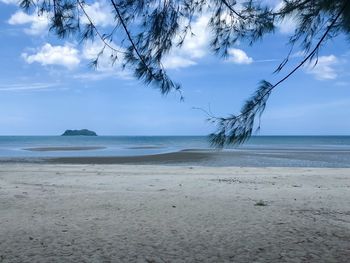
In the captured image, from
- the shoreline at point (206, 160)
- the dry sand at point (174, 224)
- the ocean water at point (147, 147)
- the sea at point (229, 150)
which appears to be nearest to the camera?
the dry sand at point (174, 224)

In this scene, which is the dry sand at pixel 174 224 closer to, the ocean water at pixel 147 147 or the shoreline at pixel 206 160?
the ocean water at pixel 147 147

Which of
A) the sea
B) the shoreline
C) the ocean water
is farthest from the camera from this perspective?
the ocean water

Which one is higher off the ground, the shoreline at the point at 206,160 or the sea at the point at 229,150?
the sea at the point at 229,150

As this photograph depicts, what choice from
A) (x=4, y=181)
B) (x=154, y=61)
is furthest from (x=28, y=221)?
(x=4, y=181)

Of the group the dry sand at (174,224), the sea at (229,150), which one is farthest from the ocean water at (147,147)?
the dry sand at (174,224)

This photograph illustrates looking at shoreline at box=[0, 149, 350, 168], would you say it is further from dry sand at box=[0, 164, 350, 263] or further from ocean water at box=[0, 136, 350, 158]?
dry sand at box=[0, 164, 350, 263]

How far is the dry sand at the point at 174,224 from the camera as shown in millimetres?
5047

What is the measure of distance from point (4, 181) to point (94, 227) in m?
7.24

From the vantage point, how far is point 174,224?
648cm

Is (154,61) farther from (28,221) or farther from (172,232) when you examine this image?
(28,221)

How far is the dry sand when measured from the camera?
5047 millimetres

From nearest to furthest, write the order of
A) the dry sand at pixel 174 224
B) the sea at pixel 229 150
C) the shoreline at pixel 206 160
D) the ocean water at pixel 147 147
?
1. the dry sand at pixel 174 224
2. the shoreline at pixel 206 160
3. the sea at pixel 229 150
4. the ocean water at pixel 147 147

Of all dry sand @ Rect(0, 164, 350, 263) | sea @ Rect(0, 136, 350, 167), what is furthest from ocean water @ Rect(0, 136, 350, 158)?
dry sand @ Rect(0, 164, 350, 263)

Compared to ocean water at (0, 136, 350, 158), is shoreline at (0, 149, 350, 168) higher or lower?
lower
